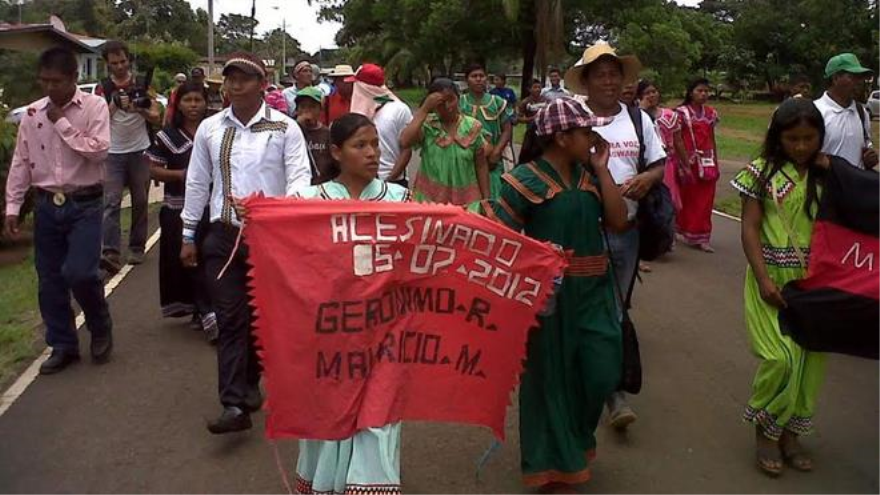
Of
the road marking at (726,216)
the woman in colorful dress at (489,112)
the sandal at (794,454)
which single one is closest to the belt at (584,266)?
the sandal at (794,454)

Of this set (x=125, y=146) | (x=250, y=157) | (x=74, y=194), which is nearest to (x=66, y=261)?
(x=74, y=194)

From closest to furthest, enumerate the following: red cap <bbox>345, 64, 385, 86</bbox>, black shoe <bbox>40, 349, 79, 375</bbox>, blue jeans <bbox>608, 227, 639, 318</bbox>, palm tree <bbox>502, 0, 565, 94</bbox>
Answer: blue jeans <bbox>608, 227, 639, 318</bbox>
black shoe <bbox>40, 349, 79, 375</bbox>
red cap <bbox>345, 64, 385, 86</bbox>
palm tree <bbox>502, 0, 565, 94</bbox>

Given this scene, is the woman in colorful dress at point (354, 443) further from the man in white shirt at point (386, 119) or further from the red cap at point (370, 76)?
the red cap at point (370, 76)

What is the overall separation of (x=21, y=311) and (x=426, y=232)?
5074 mm

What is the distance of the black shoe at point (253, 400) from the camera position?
4837mm

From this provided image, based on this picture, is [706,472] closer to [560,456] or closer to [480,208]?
[560,456]

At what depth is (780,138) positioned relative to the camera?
4418 millimetres

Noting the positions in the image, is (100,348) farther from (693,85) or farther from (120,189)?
(693,85)

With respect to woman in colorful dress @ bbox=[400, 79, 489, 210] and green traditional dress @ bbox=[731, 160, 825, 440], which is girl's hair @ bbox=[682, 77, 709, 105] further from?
green traditional dress @ bbox=[731, 160, 825, 440]

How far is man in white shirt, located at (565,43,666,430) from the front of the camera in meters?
4.83

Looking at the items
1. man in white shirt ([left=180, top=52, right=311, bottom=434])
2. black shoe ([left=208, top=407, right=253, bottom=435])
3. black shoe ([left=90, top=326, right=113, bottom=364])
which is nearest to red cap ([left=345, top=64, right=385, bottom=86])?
man in white shirt ([left=180, top=52, right=311, bottom=434])

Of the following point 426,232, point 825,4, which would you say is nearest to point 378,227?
point 426,232

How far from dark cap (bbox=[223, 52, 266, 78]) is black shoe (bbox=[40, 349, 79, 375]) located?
7.58 ft

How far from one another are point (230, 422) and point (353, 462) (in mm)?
1386
